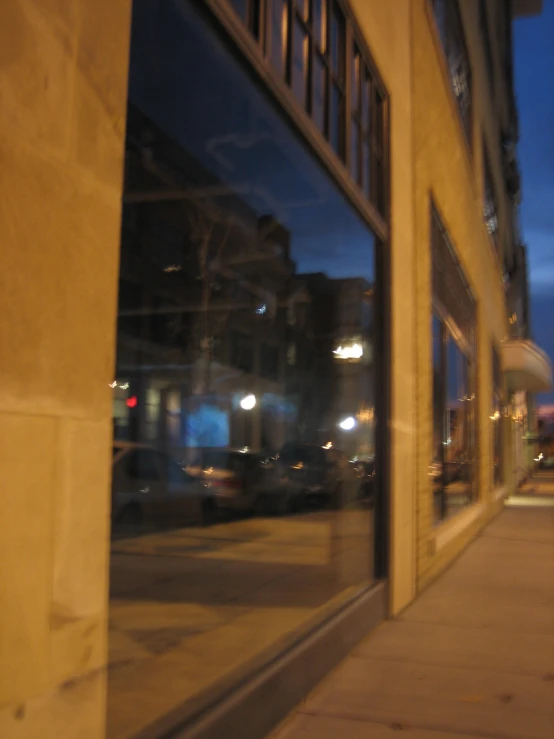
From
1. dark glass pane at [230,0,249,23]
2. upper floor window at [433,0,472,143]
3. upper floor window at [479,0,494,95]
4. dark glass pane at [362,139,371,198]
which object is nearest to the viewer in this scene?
dark glass pane at [230,0,249,23]

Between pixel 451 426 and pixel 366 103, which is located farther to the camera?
pixel 451 426

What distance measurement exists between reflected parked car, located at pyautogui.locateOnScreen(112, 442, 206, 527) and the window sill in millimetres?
5001

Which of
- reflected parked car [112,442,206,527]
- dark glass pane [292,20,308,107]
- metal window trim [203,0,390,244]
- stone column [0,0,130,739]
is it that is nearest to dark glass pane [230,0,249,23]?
metal window trim [203,0,390,244]

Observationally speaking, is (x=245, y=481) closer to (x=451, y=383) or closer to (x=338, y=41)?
(x=451, y=383)

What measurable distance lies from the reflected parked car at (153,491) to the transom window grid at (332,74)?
8.40m

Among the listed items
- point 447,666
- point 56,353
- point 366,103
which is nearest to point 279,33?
point 366,103

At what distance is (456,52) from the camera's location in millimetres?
13594

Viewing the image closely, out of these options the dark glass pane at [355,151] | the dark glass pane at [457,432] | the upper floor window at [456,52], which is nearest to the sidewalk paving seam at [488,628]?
the dark glass pane at [355,151]

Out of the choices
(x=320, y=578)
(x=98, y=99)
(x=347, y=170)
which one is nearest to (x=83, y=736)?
(x=98, y=99)

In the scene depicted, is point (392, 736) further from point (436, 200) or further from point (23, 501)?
point (436, 200)

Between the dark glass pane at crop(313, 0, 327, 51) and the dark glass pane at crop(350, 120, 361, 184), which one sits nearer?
the dark glass pane at crop(313, 0, 327, 51)

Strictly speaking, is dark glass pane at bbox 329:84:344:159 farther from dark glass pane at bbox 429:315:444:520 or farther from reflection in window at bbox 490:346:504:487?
reflection in window at bbox 490:346:504:487

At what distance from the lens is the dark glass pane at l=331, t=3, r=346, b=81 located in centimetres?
654

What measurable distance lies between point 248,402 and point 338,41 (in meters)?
20.7
